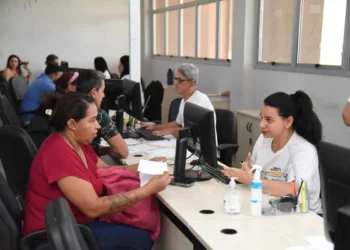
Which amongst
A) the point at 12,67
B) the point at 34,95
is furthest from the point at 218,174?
the point at 12,67

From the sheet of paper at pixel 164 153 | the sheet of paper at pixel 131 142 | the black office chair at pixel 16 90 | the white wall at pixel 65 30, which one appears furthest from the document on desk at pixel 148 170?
the white wall at pixel 65 30

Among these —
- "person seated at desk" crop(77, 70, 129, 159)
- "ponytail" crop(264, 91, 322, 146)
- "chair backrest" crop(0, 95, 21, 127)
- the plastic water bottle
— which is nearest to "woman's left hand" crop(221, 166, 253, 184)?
"ponytail" crop(264, 91, 322, 146)

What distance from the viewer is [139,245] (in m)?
2.10

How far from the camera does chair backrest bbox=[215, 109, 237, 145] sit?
3.69 metres

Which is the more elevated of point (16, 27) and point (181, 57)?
point (16, 27)

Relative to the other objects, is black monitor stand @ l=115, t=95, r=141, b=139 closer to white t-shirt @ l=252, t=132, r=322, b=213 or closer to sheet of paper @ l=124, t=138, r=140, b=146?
sheet of paper @ l=124, t=138, r=140, b=146

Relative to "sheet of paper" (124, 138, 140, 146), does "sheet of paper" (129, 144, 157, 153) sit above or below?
above

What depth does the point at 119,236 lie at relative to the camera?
2.07 metres

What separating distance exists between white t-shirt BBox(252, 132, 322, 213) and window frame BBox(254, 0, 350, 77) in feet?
5.81

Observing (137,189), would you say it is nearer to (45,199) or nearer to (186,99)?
(45,199)

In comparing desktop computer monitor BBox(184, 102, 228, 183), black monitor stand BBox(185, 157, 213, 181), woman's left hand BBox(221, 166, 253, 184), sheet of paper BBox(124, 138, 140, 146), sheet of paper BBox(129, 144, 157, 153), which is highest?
desktop computer monitor BBox(184, 102, 228, 183)

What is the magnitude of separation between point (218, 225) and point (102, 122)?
1242 mm

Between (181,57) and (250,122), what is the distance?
3255mm

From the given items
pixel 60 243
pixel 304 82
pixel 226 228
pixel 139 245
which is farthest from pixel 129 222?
pixel 304 82
